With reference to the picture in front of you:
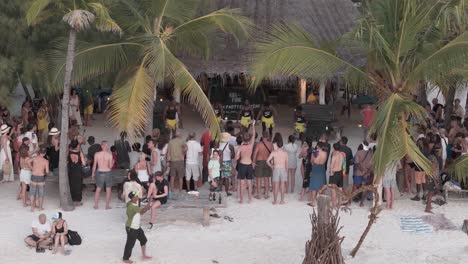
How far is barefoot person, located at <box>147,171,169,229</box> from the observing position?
13934mm

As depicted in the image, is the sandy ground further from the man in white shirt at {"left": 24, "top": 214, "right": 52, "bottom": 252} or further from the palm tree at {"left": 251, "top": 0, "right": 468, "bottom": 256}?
the palm tree at {"left": 251, "top": 0, "right": 468, "bottom": 256}

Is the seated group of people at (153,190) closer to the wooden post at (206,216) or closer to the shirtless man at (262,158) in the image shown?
the wooden post at (206,216)

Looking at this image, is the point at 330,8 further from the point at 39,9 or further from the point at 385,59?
the point at 39,9

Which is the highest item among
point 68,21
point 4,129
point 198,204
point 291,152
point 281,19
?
point 281,19

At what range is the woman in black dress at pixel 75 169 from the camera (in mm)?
15192

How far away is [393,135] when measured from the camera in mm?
13000

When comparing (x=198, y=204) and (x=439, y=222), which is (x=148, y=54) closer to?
(x=198, y=204)

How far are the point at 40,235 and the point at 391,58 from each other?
21.7 feet

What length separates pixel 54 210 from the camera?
14977mm

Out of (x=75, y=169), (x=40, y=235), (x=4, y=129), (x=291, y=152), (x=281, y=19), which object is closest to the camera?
(x=40, y=235)

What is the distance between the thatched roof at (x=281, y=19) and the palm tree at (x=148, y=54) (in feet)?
13.8

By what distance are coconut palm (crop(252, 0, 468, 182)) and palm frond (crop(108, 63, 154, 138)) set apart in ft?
7.73

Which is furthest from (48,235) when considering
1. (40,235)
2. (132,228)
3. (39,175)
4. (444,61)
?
(444,61)

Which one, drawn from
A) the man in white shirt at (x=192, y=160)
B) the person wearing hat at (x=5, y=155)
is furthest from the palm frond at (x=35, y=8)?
the man in white shirt at (x=192, y=160)
